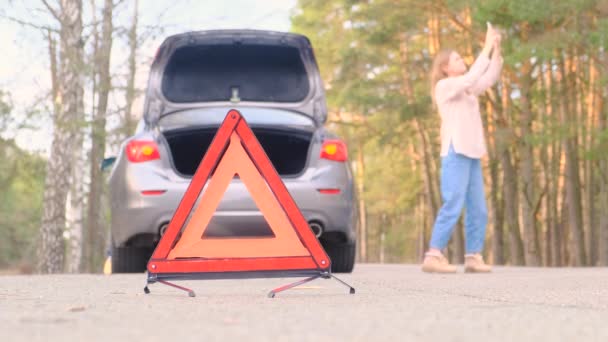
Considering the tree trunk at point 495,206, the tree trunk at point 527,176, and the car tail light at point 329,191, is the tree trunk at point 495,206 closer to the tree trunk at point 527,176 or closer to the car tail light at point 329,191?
the tree trunk at point 527,176

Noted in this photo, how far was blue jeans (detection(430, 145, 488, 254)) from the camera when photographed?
9875mm

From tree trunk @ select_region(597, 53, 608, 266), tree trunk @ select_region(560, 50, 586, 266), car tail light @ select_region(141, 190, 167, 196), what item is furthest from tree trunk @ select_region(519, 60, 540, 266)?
car tail light @ select_region(141, 190, 167, 196)

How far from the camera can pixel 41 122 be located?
780 inches

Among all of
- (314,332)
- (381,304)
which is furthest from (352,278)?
(314,332)

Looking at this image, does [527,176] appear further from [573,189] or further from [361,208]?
[361,208]

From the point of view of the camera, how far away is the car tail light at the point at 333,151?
879 cm

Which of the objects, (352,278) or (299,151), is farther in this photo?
(299,151)

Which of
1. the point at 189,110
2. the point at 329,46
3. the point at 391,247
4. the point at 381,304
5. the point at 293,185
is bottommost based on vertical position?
the point at 391,247

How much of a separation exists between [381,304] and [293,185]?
315 centimetres

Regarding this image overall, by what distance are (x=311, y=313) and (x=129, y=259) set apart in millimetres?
4918

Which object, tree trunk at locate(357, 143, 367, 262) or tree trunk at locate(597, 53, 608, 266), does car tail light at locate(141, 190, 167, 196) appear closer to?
tree trunk at locate(597, 53, 608, 266)

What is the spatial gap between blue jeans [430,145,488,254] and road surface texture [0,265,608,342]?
235 centimetres

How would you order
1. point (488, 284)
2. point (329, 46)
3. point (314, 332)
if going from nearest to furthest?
1. point (314, 332)
2. point (488, 284)
3. point (329, 46)

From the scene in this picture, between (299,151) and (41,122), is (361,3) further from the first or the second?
(299,151)
